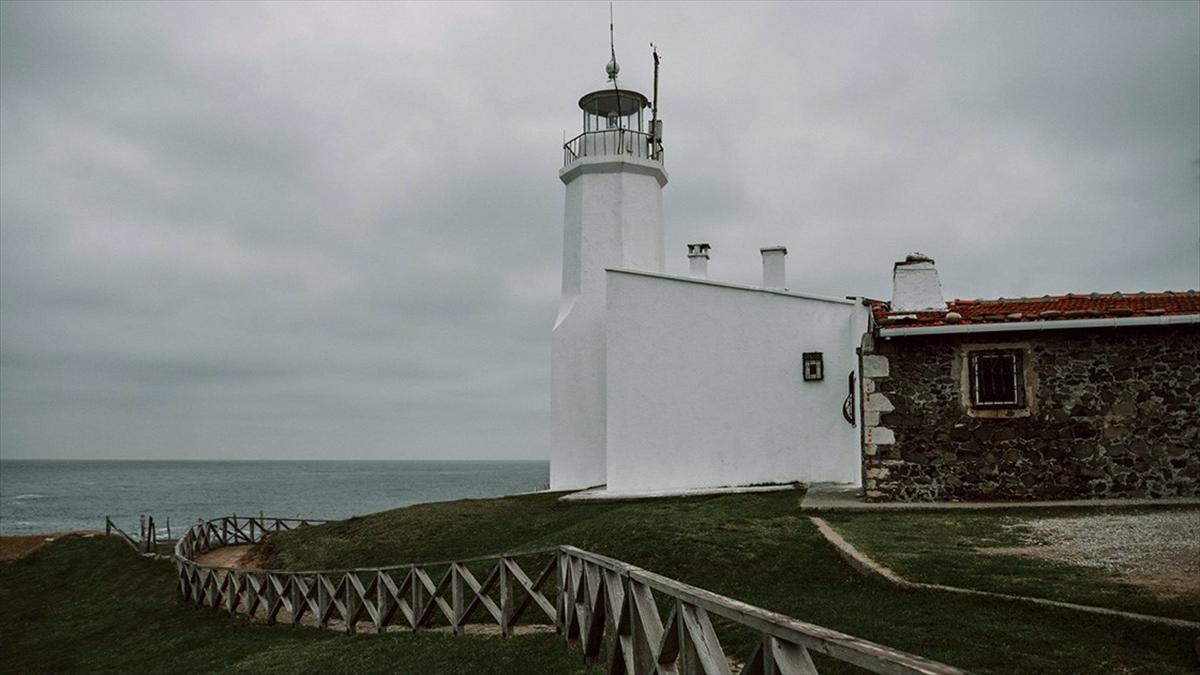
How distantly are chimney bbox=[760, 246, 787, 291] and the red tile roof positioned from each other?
16.9ft

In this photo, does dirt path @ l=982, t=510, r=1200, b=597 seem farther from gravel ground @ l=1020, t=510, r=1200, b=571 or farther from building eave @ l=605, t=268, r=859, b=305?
building eave @ l=605, t=268, r=859, b=305

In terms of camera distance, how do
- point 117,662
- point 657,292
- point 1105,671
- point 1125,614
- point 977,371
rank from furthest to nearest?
point 657,292 < point 977,371 < point 117,662 < point 1125,614 < point 1105,671

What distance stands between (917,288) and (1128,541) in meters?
6.09

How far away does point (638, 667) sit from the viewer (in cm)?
613

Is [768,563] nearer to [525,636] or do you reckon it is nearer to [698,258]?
[525,636]

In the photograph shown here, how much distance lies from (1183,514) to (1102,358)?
2709 millimetres

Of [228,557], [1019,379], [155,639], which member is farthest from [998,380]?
[228,557]

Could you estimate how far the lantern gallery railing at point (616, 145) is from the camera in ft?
79.8

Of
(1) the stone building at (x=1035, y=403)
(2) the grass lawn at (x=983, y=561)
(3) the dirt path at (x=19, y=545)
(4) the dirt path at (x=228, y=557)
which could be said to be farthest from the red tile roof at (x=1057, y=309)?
(3) the dirt path at (x=19, y=545)

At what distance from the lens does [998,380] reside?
14.0 metres

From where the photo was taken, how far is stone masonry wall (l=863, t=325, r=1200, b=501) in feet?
43.8

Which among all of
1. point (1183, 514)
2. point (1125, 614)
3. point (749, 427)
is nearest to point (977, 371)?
point (1183, 514)

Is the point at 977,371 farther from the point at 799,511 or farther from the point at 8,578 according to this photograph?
the point at 8,578

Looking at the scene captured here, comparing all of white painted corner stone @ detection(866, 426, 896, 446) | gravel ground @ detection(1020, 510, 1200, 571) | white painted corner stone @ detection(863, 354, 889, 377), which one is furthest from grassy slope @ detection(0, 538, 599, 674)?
white painted corner stone @ detection(863, 354, 889, 377)
